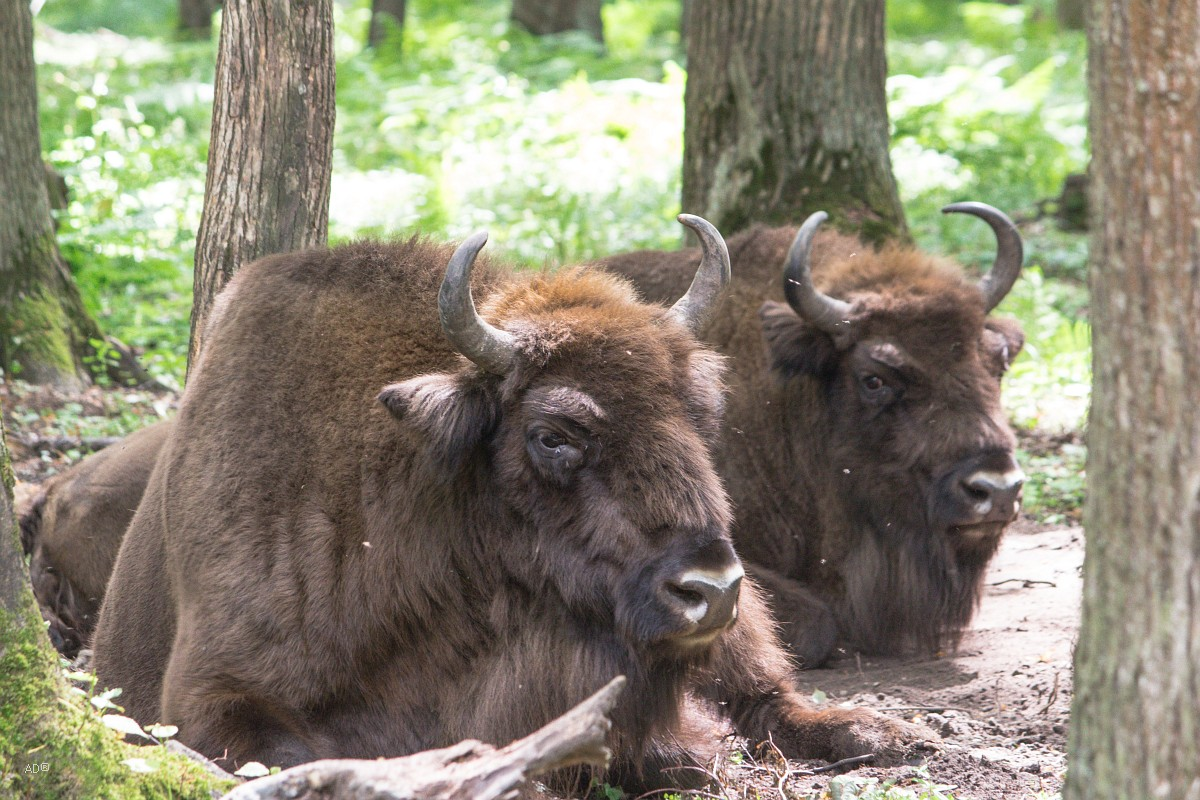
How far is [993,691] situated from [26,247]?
7.13 m

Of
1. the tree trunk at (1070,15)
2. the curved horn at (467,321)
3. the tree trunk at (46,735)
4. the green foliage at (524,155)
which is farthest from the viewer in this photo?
the tree trunk at (1070,15)

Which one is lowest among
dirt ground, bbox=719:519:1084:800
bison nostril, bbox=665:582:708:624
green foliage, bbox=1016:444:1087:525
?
dirt ground, bbox=719:519:1084:800

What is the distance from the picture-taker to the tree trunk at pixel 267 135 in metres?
5.60

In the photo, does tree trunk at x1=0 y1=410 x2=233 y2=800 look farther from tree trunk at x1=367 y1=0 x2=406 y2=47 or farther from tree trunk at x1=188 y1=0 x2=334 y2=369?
tree trunk at x1=367 y1=0 x2=406 y2=47

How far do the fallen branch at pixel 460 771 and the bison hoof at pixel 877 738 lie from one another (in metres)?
2.05

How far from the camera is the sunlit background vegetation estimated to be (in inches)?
428

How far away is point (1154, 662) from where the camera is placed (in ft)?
8.27

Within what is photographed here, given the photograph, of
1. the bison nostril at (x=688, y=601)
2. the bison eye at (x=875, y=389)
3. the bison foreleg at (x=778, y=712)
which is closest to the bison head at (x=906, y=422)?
the bison eye at (x=875, y=389)

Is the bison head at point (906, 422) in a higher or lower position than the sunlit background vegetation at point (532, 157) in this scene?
lower

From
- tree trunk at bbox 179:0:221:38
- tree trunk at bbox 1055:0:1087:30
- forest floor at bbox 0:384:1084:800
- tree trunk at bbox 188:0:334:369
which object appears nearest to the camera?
forest floor at bbox 0:384:1084:800

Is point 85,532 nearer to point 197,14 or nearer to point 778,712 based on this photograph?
point 778,712

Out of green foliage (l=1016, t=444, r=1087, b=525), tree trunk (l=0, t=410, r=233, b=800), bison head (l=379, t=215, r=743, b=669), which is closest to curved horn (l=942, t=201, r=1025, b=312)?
green foliage (l=1016, t=444, r=1087, b=525)

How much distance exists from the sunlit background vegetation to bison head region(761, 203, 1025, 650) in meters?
2.02

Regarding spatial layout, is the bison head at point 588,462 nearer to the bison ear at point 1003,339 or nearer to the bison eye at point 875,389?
the bison eye at point 875,389
